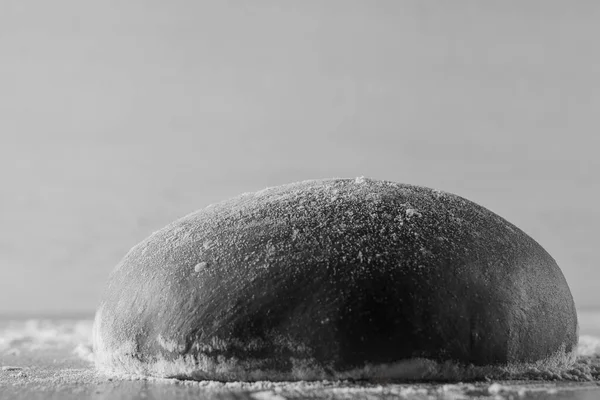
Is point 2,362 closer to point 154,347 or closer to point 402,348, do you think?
point 154,347

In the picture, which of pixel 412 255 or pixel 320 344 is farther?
pixel 412 255

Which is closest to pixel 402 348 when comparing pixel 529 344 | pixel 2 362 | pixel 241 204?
pixel 529 344

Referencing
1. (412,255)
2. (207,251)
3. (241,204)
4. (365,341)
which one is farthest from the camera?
(241,204)

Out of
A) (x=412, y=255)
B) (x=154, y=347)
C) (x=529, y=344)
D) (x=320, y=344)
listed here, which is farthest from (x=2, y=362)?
(x=529, y=344)

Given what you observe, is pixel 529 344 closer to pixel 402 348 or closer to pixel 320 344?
pixel 402 348

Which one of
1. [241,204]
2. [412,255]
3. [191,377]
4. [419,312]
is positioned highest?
[241,204]

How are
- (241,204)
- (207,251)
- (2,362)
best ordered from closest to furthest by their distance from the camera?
(207,251), (241,204), (2,362)

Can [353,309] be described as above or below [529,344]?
above
